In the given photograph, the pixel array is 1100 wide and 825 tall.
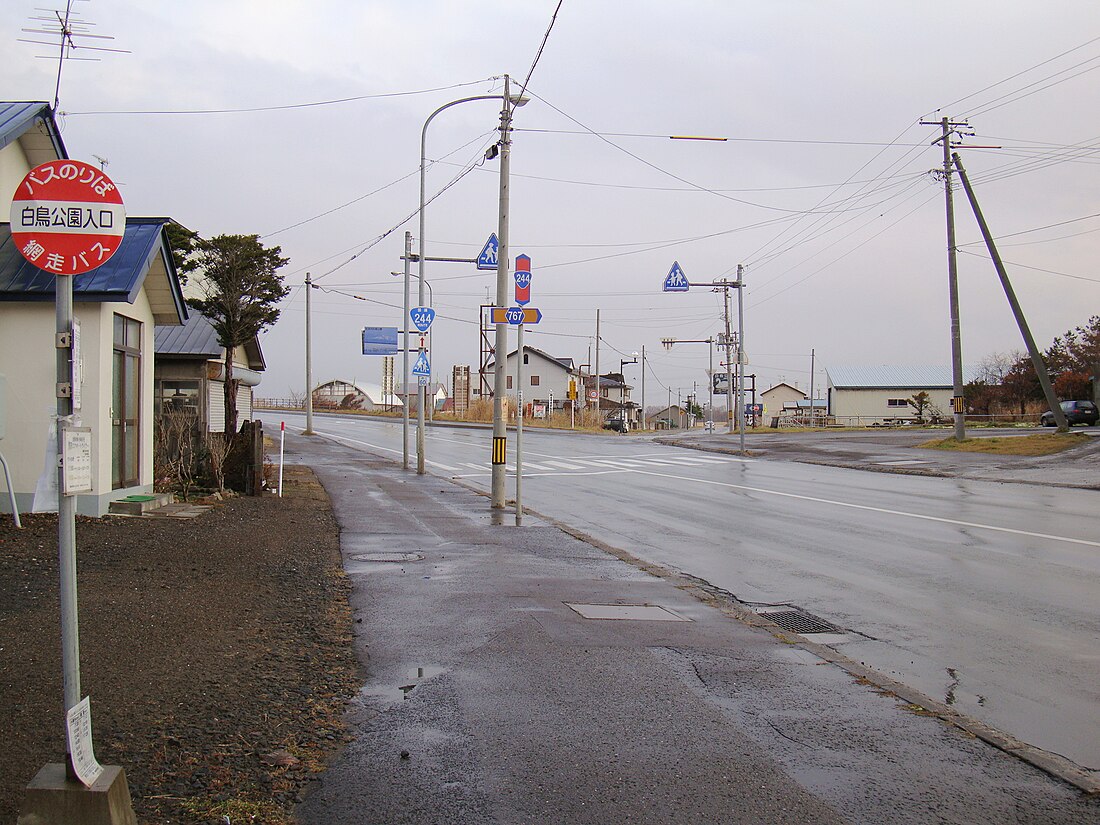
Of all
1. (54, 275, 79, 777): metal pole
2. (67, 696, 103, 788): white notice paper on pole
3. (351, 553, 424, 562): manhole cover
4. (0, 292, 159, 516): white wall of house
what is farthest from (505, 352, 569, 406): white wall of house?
(67, 696, 103, 788): white notice paper on pole

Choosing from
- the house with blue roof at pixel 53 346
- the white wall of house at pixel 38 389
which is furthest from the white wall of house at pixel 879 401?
the white wall of house at pixel 38 389

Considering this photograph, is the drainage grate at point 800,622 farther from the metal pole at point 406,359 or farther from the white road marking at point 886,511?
the metal pole at point 406,359

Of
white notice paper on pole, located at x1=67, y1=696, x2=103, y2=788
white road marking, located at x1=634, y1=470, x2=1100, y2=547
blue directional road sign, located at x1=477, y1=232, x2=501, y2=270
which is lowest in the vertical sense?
white road marking, located at x1=634, y1=470, x2=1100, y2=547

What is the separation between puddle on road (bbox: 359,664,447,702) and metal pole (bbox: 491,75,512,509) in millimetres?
10234

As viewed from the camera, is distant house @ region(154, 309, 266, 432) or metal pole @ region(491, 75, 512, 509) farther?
distant house @ region(154, 309, 266, 432)

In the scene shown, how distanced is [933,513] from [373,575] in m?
11.0

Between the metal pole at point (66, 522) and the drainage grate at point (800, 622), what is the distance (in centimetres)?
588

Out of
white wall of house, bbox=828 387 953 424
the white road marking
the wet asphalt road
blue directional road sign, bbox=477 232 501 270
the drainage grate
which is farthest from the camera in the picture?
white wall of house, bbox=828 387 953 424

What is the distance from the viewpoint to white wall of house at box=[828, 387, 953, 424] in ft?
275

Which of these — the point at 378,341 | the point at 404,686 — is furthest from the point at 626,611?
the point at 378,341

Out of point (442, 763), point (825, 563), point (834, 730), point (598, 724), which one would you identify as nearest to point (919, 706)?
point (834, 730)

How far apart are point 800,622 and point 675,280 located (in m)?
27.1

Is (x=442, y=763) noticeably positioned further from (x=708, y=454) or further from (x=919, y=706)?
(x=708, y=454)

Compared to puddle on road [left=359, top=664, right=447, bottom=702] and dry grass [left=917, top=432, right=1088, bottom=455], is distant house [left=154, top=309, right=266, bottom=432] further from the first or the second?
dry grass [left=917, top=432, right=1088, bottom=455]
